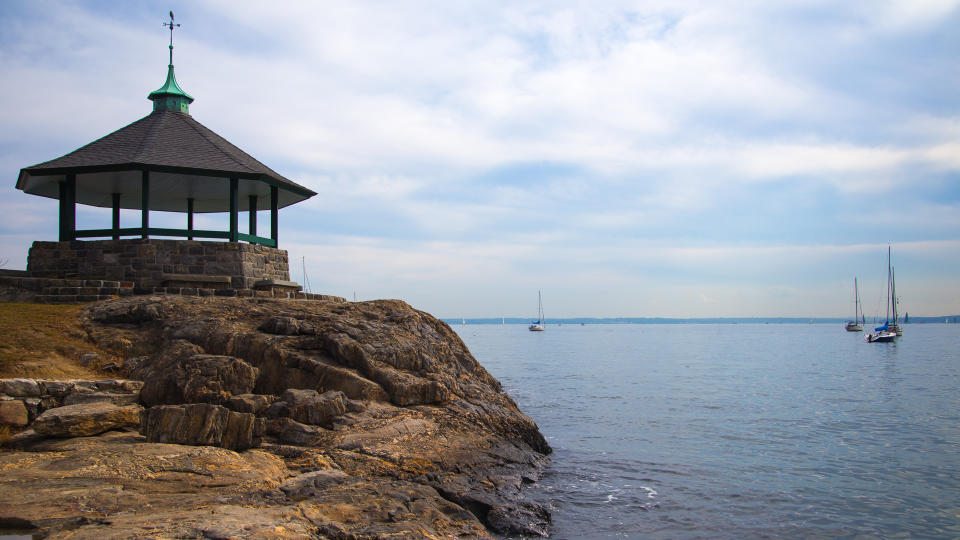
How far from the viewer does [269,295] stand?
18391mm

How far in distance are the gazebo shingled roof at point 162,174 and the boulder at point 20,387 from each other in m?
8.81

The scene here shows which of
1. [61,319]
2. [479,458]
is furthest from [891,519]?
[61,319]

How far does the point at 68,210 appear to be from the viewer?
18.7 meters

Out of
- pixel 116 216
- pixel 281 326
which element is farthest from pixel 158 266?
pixel 281 326

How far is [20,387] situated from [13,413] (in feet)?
1.76

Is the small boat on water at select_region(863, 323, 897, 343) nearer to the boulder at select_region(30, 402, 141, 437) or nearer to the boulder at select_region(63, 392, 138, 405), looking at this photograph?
the boulder at select_region(63, 392, 138, 405)

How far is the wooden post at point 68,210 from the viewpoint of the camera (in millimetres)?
18500

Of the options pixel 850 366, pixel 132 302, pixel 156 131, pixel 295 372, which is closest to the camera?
pixel 295 372

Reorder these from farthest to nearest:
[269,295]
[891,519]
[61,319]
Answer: [269,295] < [61,319] < [891,519]

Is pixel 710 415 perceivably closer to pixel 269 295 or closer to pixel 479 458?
pixel 479 458

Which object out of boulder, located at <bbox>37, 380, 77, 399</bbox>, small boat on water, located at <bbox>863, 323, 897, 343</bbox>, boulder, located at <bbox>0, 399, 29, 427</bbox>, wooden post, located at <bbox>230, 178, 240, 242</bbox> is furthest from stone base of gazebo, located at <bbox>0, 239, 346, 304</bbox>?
small boat on water, located at <bbox>863, 323, 897, 343</bbox>

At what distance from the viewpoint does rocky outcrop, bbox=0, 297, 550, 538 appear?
7.18 metres

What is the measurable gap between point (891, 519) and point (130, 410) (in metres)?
13.0

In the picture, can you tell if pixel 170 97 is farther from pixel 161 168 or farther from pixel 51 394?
pixel 51 394
